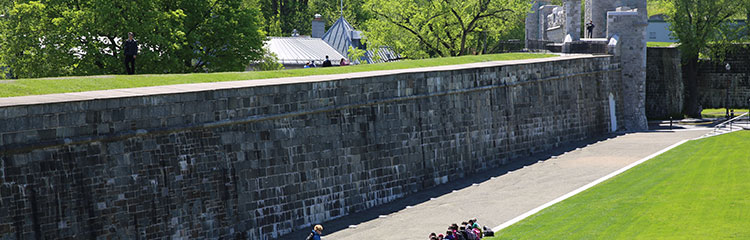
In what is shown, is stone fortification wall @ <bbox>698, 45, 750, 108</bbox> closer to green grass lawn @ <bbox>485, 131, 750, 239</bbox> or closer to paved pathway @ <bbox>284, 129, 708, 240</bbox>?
paved pathway @ <bbox>284, 129, 708, 240</bbox>

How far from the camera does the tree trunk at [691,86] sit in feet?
180

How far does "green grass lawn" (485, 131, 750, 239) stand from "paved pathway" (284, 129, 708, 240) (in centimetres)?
140

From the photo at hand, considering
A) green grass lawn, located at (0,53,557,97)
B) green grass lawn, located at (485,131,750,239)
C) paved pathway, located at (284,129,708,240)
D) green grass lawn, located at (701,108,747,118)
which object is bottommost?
green grass lawn, located at (701,108,747,118)

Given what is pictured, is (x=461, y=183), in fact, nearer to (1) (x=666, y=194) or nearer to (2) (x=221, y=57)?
(1) (x=666, y=194)

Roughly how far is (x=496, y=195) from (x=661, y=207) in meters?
6.59

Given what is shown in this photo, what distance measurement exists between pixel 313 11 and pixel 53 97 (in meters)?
73.9

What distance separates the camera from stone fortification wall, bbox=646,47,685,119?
170ft

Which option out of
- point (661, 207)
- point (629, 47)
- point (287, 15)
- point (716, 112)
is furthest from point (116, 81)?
point (287, 15)

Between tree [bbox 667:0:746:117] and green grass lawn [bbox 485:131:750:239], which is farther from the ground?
tree [bbox 667:0:746:117]

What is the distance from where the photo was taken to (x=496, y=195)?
3031 centimetres

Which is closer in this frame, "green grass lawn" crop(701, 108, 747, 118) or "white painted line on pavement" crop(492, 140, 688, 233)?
"white painted line on pavement" crop(492, 140, 688, 233)

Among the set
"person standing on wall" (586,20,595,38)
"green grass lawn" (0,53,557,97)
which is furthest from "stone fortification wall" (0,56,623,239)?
"person standing on wall" (586,20,595,38)

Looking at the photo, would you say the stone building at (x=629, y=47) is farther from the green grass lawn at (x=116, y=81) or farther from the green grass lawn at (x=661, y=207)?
the green grass lawn at (x=116, y=81)

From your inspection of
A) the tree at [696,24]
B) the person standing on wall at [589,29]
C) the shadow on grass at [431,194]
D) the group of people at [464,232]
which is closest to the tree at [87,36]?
the shadow on grass at [431,194]
